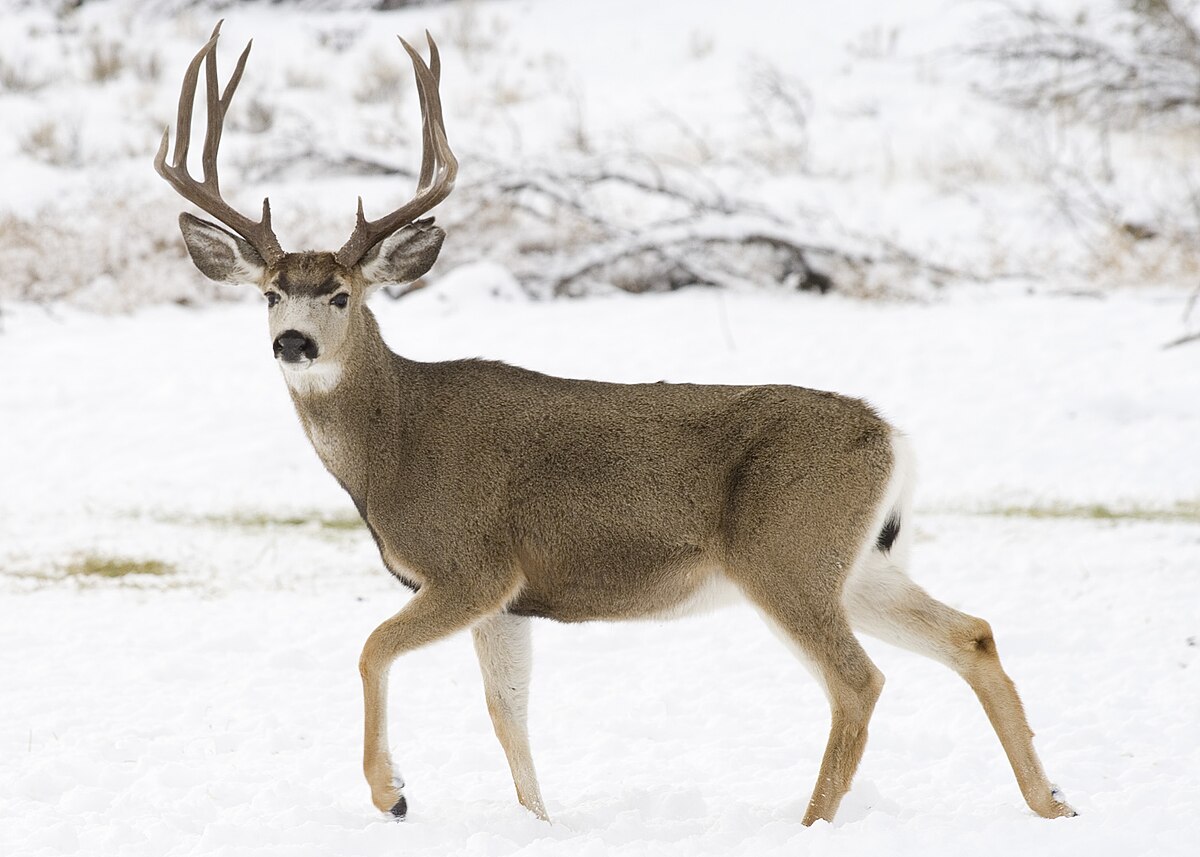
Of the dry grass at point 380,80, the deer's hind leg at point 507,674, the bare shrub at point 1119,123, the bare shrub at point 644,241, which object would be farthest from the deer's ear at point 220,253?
the dry grass at point 380,80

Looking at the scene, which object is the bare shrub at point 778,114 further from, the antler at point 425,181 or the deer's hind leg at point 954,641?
the deer's hind leg at point 954,641

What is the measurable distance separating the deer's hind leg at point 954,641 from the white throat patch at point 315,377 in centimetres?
199

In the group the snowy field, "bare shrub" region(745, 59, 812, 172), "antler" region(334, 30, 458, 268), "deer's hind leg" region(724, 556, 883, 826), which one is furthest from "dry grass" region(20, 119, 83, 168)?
"deer's hind leg" region(724, 556, 883, 826)

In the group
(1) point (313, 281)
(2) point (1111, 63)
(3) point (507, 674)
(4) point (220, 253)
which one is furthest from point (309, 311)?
(2) point (1111, 63)

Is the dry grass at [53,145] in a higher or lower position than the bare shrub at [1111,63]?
lower

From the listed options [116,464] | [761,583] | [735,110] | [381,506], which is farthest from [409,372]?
[735,110]

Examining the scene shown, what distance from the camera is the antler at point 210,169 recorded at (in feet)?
18.8

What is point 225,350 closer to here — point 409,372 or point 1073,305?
point 1073,305

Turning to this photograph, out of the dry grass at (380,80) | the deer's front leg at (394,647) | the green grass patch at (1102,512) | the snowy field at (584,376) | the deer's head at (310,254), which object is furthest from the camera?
the dry grass at (380,80)

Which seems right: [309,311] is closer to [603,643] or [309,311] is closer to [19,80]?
[603,643]

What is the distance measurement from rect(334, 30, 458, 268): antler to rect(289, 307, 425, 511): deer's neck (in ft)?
0.94

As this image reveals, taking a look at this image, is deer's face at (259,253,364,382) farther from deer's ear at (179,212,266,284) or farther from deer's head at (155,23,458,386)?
deer's ear at (179,212,266,284)

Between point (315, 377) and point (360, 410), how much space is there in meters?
0.20

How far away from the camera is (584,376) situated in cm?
1510
